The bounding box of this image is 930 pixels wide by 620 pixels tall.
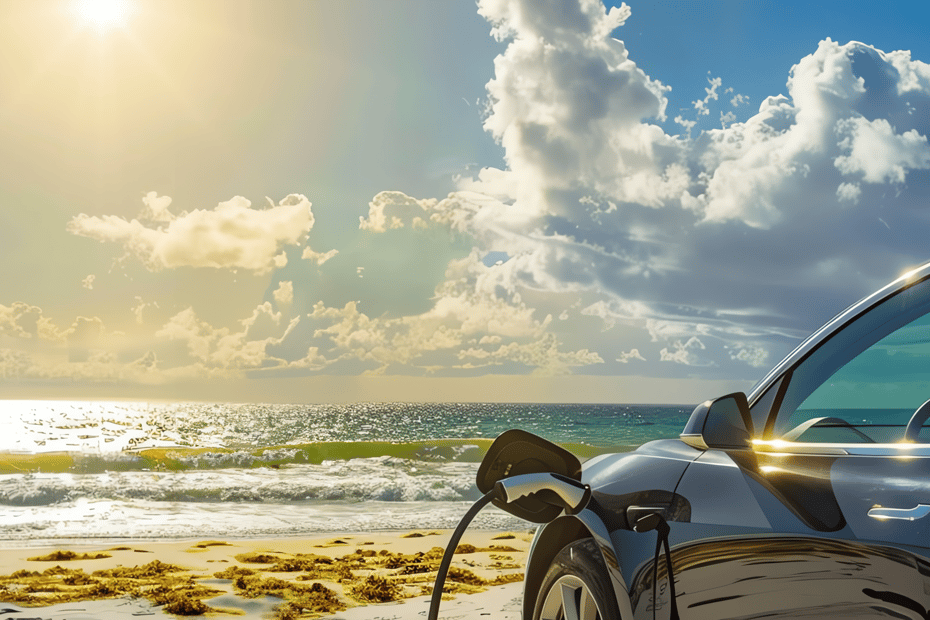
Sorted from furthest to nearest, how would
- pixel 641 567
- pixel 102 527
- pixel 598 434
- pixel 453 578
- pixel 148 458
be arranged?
pixel 598 434
pixel 148 458
pixel 102 527
pixel 453 578
pixel 641 567

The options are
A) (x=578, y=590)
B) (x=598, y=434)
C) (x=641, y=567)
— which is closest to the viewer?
(x=641, y=567)

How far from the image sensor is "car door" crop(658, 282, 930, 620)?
1468 mm

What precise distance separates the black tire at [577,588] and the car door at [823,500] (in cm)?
37

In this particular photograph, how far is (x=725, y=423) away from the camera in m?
2.03

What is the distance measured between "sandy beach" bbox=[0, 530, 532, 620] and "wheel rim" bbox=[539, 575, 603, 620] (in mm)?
3689

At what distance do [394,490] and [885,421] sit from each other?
1621 cm

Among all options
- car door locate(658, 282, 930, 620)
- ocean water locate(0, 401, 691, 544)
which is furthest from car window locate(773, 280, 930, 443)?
ocean water locate(0, 401, 691, 544)

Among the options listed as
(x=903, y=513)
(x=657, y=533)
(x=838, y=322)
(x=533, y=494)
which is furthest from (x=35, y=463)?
(x=903, y=513)

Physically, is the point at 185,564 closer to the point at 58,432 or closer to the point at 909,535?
the point at 909,535

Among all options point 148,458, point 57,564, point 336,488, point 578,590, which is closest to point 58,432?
point 148,458

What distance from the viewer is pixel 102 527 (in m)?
13.2

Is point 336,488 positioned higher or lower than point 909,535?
lower

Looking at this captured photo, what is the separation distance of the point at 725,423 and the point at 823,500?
1.34 feet

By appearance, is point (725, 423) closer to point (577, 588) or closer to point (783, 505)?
point (783, 505)
